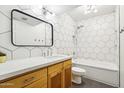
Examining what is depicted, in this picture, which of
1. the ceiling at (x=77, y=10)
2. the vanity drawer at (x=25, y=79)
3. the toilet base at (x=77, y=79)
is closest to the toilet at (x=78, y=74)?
the toilet base at (x=77, y=79)

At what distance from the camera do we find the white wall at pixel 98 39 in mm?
2425

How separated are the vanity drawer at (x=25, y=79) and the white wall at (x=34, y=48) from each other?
55cm

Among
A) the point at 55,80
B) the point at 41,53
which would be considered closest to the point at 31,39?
the point at 41,53

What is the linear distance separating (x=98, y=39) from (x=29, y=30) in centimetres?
207

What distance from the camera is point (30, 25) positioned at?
1.49 meters

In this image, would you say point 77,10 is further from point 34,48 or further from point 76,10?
point 34,48

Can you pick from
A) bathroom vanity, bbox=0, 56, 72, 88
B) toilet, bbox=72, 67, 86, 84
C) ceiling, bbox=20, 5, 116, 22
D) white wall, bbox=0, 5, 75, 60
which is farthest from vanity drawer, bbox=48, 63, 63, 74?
ceiling, bbox=20, 5, 116, 22

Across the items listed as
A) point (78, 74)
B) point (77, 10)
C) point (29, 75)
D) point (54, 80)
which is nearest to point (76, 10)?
point (77, 10)

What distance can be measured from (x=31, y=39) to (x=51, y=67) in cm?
69

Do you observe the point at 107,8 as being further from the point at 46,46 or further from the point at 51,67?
the point at 51,67

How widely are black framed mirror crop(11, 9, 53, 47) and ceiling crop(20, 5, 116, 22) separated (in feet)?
0.67

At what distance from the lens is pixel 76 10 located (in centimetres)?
253

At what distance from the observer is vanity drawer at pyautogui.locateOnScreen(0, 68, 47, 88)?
0.64m

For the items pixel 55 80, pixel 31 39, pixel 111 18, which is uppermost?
pixel 111 18
